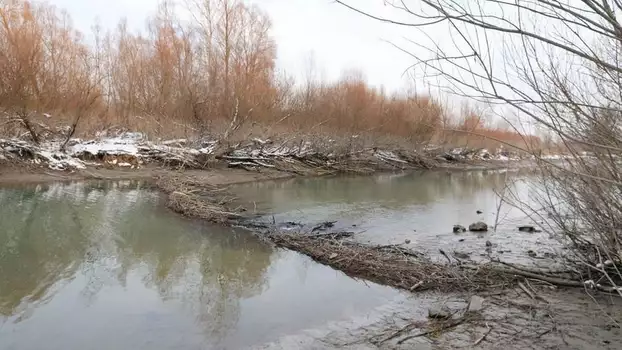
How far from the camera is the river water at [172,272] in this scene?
19.8ft

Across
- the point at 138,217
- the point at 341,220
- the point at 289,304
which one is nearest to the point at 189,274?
the point at 289,304

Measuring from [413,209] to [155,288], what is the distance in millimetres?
11106

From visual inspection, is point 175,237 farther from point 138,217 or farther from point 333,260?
point 333,260

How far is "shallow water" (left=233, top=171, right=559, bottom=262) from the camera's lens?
35.3ft

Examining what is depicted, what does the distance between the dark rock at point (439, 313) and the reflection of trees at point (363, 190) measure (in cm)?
965

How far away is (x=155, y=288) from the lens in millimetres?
7680

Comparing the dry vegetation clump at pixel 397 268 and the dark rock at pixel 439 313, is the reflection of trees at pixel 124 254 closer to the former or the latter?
the dry vegetation clump at pixel 397 268

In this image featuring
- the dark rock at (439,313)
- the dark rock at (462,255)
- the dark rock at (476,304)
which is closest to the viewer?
the dark rock at (439,313)

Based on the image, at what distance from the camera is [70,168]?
818 inches

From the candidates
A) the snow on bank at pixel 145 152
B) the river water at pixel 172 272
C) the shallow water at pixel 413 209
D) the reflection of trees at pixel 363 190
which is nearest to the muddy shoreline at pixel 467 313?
the river water at pixel 172 272

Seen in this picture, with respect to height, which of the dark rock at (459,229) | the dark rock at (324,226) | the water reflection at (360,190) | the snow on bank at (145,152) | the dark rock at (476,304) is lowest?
the dark rock at (476,304)

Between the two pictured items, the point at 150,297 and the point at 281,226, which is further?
the point at 281,226

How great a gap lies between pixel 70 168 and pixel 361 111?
1973 cm

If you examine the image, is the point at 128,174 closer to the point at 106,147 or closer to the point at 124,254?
the point at 106,147
